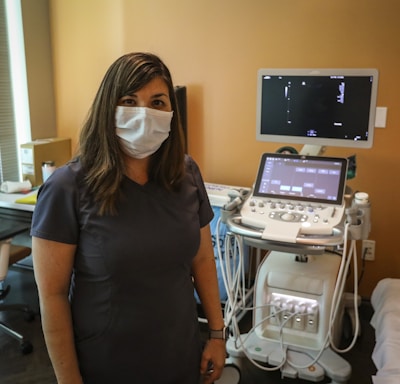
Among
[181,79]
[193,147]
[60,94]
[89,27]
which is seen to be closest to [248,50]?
[181,79]

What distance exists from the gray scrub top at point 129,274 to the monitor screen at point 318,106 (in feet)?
3.20

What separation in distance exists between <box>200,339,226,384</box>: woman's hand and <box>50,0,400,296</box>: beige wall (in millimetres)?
1568

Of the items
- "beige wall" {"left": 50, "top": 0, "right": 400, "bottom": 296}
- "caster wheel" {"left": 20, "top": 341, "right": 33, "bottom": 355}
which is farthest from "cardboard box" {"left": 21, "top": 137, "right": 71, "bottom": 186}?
"caster wheel" {"left": 20, "top": 341, "right": 33, "bottom": 355}

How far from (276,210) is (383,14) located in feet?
4.06

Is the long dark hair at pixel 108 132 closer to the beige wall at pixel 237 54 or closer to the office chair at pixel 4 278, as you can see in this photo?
the office chair at pixel 4 278

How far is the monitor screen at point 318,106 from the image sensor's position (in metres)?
1.88

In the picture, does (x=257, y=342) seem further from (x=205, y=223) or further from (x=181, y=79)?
(x=181, y=79)

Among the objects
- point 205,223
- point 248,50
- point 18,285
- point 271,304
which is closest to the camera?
point 205,223

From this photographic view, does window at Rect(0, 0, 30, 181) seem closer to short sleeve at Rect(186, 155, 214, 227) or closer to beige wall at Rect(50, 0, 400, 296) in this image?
beige wall at Rect(50, 0, 400, 296)

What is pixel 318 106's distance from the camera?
197cm

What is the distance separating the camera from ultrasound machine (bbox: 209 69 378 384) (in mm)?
1841

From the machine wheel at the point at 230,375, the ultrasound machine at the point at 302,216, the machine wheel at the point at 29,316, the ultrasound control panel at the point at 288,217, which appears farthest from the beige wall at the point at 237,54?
the machine wheel at the point at 29,316

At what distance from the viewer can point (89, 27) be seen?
3076 millimetres

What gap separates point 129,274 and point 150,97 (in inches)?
16.8
